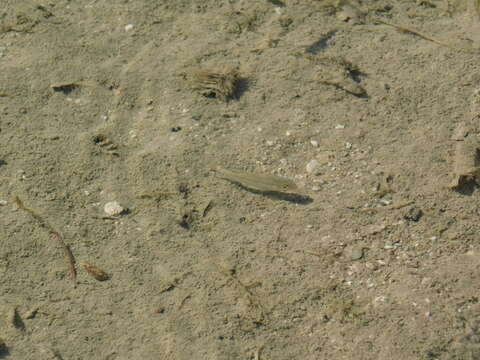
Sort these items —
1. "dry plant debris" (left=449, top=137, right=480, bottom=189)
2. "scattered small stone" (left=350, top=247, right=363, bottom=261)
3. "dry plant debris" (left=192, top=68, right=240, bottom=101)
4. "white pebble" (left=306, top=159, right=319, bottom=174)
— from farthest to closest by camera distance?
"dry plant debris" (left=192, top=68, right=240, bottom=101), "white pebble" (left=306, top=159, right=319, bottom=174), "dry plant debris" (left=449, top=137, right=480, bottom=189), "scattered small stone" (left=350, top=247, right=363, bottom=261)

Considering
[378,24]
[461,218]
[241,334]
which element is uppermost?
[378,24]

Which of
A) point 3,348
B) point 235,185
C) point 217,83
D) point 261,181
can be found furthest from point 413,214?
point 3,348

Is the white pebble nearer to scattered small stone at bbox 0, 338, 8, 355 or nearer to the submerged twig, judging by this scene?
the submerged twig

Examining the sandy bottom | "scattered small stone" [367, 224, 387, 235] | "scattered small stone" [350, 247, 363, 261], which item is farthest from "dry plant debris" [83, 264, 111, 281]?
"scattered small stone" [367, 224, 387, 235]

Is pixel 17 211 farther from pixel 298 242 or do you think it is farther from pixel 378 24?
pixel 378 24

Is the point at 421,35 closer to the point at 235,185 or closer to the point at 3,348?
the point at 235,185

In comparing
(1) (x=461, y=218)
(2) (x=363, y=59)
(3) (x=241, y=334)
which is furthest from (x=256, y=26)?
(3) (x=241, y=334)

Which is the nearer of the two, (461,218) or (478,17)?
(461,218)
